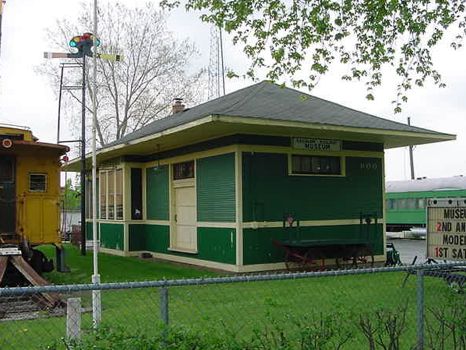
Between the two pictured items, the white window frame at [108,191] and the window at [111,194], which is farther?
the window at [111,194]

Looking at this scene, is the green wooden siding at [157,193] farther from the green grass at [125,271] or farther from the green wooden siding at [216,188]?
the green wooden siding at [216,188]

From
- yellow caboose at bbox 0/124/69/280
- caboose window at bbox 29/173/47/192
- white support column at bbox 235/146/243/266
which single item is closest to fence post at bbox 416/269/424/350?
white support column at bbox 235/146/243/266

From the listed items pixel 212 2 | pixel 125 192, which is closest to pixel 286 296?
pixel 212 2

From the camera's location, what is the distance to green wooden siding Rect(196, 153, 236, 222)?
14.2 meters

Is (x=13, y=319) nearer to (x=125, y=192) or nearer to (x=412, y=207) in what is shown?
(x=125, y=192)

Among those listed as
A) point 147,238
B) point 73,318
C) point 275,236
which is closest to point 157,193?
point 147,238

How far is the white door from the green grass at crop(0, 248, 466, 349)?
6.08ft

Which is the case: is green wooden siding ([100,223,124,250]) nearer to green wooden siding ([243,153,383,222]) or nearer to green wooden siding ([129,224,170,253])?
green wooden siding ([129,224,170,253])

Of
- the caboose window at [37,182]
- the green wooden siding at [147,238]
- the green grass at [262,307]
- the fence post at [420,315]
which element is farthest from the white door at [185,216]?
the fence post at [420,315]

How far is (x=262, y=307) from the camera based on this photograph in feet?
29.9

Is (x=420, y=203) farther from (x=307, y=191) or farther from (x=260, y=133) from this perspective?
(x=260, y=133)

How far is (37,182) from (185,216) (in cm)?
440

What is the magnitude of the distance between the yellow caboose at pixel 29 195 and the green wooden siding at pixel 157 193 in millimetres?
4317

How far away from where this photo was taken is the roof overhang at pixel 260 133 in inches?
509
